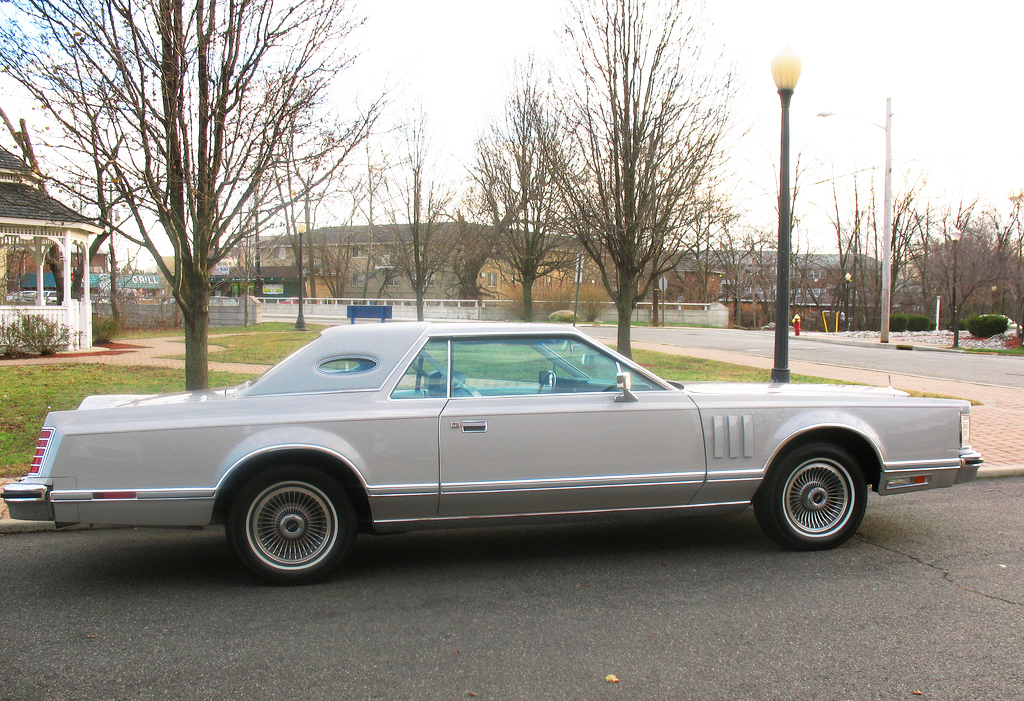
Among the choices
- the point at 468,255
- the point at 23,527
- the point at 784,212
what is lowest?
the point at 23,527

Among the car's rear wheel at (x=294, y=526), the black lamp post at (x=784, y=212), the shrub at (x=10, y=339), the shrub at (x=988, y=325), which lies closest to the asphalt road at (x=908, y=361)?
the shrub at (x=988, y=325)

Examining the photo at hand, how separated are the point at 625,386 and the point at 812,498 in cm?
147

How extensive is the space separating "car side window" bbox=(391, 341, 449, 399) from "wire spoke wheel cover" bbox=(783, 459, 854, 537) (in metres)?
2.29

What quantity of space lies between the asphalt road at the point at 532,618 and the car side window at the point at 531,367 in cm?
109

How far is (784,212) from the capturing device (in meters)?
8.76

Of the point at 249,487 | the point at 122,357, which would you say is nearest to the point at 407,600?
the point at 249,487

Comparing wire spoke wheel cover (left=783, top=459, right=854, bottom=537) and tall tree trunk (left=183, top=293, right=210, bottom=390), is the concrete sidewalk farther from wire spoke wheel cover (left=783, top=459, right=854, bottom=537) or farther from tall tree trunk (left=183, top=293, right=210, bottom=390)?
tall tree trunk (left=183, top=293, right=210, bottom=390)

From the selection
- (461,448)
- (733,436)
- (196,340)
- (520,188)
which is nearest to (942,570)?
(733,436)

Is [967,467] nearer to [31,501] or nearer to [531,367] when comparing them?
[531,367]

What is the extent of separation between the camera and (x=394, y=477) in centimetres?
443

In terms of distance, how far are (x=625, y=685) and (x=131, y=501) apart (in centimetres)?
280

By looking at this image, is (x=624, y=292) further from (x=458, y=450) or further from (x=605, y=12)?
(x=458, y=450)

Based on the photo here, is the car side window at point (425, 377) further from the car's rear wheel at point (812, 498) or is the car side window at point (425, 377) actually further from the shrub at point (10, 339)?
the shrub at point (10, 339)

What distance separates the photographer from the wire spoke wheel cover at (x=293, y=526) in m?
4.37
